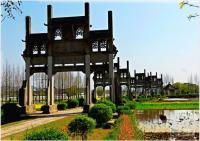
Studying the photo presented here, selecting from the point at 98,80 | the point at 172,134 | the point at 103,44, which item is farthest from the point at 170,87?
the point at 172,134

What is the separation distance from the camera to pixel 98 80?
168 ft

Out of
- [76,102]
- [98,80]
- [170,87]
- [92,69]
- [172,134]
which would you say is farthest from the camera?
[170,87]

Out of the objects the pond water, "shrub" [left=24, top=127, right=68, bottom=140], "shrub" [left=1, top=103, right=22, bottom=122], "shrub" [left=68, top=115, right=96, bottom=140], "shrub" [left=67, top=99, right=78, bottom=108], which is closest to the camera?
"shrub" [left=24, top=127, right=68, bottom=140]

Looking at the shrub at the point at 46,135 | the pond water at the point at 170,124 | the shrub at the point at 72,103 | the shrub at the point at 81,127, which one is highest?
the shrub at the point at 46,135

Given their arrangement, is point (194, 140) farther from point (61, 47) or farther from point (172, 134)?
point (61, 47)

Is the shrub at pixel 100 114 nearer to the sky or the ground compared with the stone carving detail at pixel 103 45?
nearer to the ground

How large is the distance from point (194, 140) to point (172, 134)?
7.05 feet

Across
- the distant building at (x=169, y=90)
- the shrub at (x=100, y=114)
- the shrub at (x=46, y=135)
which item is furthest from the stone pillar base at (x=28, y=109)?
the distant building at (x=169, y=90)

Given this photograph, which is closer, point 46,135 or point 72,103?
point 46,135

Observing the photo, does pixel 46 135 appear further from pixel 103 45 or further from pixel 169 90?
pixel 169 90

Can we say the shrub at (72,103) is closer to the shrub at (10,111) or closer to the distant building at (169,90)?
the shrub at (10,111)

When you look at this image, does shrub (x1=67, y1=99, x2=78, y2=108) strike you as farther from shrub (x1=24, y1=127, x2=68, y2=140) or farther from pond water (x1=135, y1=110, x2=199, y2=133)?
shrub (x1=24, y1=127, x2=68, y2=140)

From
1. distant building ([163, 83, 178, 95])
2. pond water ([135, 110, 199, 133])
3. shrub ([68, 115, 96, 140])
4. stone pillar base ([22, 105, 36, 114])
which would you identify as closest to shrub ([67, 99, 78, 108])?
stone pillar base ([22, 105, 36, 114])

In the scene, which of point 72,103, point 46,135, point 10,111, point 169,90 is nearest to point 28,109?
point 10,111
